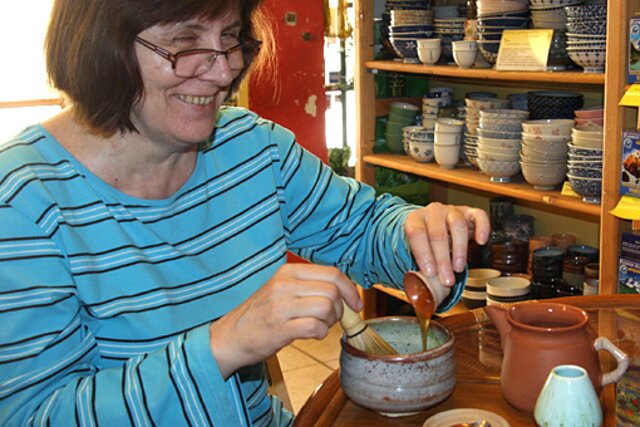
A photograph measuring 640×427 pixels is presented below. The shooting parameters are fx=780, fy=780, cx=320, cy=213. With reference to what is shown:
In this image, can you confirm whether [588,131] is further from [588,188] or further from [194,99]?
[194,99]

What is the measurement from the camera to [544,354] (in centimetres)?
100

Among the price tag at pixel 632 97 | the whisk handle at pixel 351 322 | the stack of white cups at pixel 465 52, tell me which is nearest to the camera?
the whisk handle at pixel 351 322

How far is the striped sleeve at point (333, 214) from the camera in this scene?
1.51 m

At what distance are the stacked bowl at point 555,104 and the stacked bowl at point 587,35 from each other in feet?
0.80

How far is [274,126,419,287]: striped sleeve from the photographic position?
151cm

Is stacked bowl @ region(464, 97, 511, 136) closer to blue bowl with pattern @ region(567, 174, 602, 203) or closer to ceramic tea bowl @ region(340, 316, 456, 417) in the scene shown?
blue bowl with pattern @ region(567, 174, 602, 203)

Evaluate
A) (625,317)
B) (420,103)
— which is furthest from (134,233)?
(420,103)

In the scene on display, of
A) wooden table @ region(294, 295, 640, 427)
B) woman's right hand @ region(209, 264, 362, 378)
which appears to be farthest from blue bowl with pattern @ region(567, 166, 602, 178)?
woman's right hand @ region(209, 264, 362, 378)

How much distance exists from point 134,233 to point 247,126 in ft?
1.23

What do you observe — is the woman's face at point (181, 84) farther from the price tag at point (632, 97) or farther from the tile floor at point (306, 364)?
the tile floor at point (306, 364)

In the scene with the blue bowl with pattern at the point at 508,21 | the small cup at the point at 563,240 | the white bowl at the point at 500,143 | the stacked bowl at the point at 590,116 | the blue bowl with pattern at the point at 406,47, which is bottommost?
the small cup at the point at 563,240

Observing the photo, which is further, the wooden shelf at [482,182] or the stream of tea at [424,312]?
the wooden shelf at [482,182]

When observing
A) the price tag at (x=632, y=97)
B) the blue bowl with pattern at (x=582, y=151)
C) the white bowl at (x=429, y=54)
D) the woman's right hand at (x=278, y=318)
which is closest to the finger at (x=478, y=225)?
the woman's right hand at (x=278, y=318)

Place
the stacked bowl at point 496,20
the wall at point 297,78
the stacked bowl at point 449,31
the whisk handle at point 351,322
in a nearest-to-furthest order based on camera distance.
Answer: the whisk handle at point 351,322 < the stacked bowl at point 496,20 < the stacked bowl at point 449,31 < the wall at point 297,78
